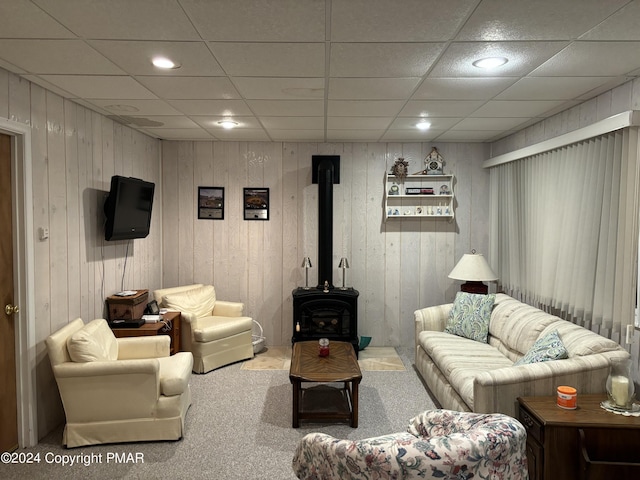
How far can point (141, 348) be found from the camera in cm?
361

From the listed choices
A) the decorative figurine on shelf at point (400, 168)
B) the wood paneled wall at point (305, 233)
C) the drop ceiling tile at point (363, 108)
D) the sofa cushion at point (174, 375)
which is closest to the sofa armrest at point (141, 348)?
the sofa cushion at point (174, 375)

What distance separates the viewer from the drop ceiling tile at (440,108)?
352 centimetres

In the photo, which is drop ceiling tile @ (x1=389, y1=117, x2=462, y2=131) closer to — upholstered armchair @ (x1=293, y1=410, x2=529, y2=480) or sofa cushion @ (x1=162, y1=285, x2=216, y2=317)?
sofa cushion @ (x1=162, y1=285, x2=216, y2=317)

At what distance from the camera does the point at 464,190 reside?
5438mm

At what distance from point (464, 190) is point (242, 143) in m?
2.84

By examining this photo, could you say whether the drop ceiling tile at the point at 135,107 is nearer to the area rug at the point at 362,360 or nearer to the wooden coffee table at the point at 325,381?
the wooden coffee table at the point at 325,381

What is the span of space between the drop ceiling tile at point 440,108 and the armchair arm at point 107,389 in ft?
9.36

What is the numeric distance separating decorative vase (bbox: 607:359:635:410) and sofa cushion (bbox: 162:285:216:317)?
3939 mm

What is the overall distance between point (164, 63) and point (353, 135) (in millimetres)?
2705

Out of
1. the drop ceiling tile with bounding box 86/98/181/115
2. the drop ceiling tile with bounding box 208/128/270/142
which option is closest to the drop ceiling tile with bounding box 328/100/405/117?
the drop ceiling tile with bounding box 208/128/270/142

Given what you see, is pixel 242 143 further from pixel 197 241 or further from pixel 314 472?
pixel 314 472

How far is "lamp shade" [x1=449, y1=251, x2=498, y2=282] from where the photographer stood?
4613 mm

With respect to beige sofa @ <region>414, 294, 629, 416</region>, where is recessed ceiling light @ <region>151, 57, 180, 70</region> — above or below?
above

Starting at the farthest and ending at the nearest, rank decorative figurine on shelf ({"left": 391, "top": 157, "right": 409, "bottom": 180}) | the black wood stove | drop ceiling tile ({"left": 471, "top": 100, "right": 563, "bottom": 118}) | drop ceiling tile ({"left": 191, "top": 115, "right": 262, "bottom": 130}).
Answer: decorative figurine on shelf ({"left": 391, "top": 157, "right": 409, "bottom": 180}), the black wood stove, drop ceiling tile ({"left": 191, "top": 115, "right": 262, "bottom": 130}), drop ceiling tile ({"left": 471, "top": 100, "right": 563, "bottom": 118})
